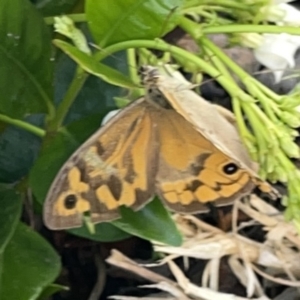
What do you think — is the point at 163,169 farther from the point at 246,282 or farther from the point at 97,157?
the point at 246,282

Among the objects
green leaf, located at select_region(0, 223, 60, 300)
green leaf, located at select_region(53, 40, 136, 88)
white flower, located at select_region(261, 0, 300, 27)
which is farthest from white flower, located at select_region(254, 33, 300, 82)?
green leaf, located at select_region(0, 223, 60, 300)

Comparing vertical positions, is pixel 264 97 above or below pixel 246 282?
above

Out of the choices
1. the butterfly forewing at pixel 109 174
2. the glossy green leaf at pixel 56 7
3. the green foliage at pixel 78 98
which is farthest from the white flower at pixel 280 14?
the glossy green leaf at pixel 56 7

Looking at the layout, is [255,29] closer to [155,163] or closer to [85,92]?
[155,163]

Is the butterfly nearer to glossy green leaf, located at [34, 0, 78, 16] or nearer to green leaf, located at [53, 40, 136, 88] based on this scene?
green leaf, located at [53, 40, 136, 88]

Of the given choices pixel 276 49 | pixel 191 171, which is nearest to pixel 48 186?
pixel 191 171

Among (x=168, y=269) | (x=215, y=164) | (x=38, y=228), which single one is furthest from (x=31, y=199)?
(x=215, y=164)
